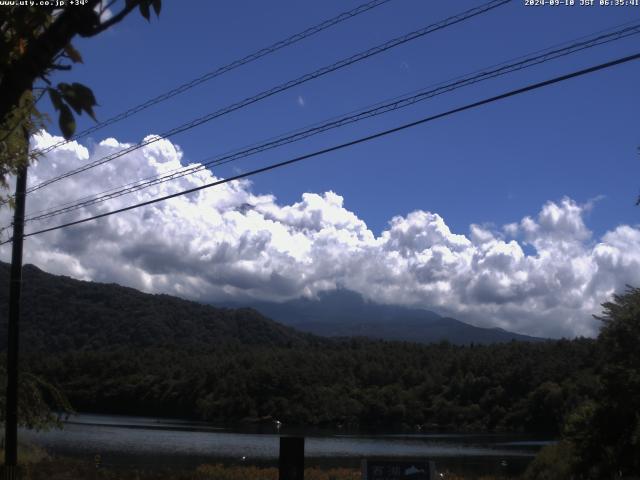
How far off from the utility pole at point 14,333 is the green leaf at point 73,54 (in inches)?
560

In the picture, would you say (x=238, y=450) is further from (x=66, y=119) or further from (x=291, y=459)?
(x=66, y=119)

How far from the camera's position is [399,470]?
36.5 ft

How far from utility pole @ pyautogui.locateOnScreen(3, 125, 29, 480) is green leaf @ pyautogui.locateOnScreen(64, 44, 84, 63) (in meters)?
14.2

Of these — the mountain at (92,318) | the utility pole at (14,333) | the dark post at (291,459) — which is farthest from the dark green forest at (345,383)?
the dark post at (291,459)

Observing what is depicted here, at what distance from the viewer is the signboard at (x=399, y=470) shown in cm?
1105

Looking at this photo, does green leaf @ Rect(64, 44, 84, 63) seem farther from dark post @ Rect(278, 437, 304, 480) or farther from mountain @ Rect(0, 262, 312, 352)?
mountain @ Rect(0, 262, 312, 352)

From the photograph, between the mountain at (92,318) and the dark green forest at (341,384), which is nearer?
the dark green forest at (341,384)

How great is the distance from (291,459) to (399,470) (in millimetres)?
1786

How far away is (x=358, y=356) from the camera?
431 ft

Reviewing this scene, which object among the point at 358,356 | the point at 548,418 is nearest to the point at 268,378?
the point at 358,356

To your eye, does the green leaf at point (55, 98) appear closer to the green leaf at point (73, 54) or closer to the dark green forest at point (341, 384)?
the green leaf at point (73, 54)

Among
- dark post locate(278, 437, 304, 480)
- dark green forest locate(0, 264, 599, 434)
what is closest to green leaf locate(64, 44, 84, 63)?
dark post locate(278, 437, 304, 480)

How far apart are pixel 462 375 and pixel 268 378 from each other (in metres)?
26.3

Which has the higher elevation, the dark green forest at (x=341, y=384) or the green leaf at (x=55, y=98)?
the green leaf at (x=55, y=98)
